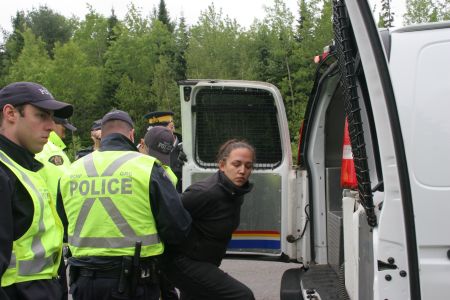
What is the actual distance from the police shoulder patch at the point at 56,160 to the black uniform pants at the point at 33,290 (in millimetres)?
2306

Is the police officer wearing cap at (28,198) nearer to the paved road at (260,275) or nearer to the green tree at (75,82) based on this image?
the paved road at (260,275)

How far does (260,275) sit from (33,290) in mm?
4582

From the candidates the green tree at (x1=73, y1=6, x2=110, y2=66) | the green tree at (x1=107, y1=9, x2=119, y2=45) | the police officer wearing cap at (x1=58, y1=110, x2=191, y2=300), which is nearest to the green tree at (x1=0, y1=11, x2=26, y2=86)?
the green tree at (x1=73, y1=6, x2=110, y2=66)

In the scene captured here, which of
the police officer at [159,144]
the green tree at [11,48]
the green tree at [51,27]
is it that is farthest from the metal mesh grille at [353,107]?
the green tree at [51,27]

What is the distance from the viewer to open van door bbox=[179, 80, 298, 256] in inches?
182

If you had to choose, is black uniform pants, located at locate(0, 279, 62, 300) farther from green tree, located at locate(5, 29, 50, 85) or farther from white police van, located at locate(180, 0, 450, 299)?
green tree, located at locate(5, 29, 50, 85)

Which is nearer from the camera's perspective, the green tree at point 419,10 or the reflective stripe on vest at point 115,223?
the reflective stripe on vest at point 115,223

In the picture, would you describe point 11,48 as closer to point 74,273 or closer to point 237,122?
point 237,122

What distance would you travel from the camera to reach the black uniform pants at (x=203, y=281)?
3580mm

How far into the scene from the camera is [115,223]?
3.21m

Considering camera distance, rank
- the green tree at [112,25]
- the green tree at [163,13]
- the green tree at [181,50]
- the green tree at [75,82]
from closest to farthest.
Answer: the green tree at [75,82] < the green tree at [181,50] < the green tree at [112,25] < the green tree at [163,13]

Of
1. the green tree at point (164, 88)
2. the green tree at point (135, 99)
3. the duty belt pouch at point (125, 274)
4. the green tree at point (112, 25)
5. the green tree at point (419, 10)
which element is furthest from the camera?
the green tree at point (112, 25)

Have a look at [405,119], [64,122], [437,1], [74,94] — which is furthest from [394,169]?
[74,94]

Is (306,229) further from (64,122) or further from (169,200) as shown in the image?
(64,122)
